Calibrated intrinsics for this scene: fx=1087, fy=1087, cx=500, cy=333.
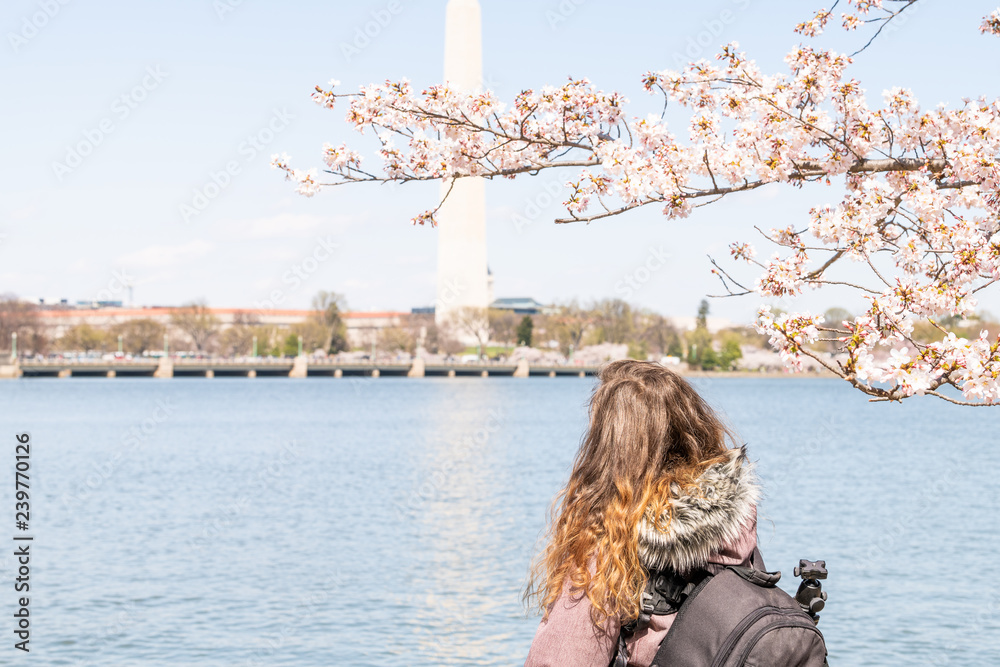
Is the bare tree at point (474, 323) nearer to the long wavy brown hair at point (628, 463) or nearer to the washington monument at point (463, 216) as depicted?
the washington monument at point (463, 216)

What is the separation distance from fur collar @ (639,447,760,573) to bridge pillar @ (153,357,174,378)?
11390 centimetres

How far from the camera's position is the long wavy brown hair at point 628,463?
2402 mm

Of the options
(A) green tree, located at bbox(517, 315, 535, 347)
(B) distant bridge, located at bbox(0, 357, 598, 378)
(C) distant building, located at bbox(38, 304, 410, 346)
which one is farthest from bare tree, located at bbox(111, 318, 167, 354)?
(A) green tree, located at bbox(517, 315, 535, 347)

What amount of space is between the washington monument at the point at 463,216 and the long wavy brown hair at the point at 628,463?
56.3 m

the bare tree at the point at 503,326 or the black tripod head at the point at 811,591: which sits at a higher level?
the bare tree at the point at 503,326

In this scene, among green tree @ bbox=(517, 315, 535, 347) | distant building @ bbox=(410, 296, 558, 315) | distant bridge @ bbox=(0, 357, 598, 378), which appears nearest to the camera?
distant bridge @ bbox=(0, 357, 598, 378)

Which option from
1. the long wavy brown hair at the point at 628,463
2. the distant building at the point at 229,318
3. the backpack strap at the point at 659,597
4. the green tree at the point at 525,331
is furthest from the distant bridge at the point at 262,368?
the backpack strap at the point at 659,597

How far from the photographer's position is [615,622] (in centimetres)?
232

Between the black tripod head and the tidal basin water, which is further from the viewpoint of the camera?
the tidal basin water

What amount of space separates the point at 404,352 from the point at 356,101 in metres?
123

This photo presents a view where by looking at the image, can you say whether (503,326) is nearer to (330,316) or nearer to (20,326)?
(330,316)

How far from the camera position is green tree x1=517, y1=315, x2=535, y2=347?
411 ft

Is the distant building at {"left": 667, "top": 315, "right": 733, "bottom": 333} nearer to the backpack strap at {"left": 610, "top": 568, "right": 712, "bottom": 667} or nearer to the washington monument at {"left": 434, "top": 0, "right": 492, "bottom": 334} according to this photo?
the washington monument at {"left": 434, "top": 0, "right": 492, "bottom": 334}

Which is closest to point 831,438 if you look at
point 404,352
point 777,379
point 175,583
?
point 175,583
